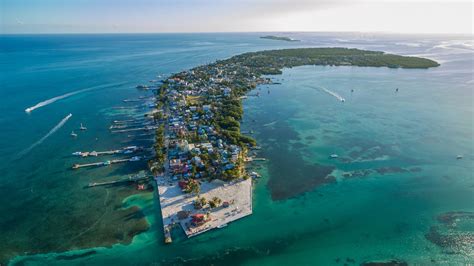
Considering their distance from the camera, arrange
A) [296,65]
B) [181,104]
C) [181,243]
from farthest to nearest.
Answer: [296,65] → [181,104] → [181,243]

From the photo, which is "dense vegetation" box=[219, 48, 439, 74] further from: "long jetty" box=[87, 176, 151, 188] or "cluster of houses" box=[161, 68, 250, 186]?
"long jetty" box=[87, 176, 151, 188]

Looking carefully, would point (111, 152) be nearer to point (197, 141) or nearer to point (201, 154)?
point (197, 141)

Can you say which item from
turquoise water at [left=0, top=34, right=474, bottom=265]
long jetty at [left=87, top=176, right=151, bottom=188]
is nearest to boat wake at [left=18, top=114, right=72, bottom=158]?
turquoise water at [left=0, top=34, right=474, bottom=265]

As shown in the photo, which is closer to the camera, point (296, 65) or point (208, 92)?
point (208, 92)

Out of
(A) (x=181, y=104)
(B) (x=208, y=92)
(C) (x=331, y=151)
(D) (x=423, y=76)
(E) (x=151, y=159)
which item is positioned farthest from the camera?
(D) (x=423, y=76)

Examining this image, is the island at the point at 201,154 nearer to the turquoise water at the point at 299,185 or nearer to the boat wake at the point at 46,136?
the turquoise water at the point at 299,185

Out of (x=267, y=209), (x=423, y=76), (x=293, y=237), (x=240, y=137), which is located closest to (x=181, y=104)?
(x=240, y=137)

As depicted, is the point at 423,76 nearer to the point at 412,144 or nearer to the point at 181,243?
the point at 412,144

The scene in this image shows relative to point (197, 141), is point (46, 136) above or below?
below

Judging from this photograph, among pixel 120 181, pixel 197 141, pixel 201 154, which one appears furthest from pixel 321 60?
pixel 120 181

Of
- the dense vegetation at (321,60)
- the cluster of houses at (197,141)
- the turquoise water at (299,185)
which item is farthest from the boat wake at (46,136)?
the dense vegetation at (321,60)
